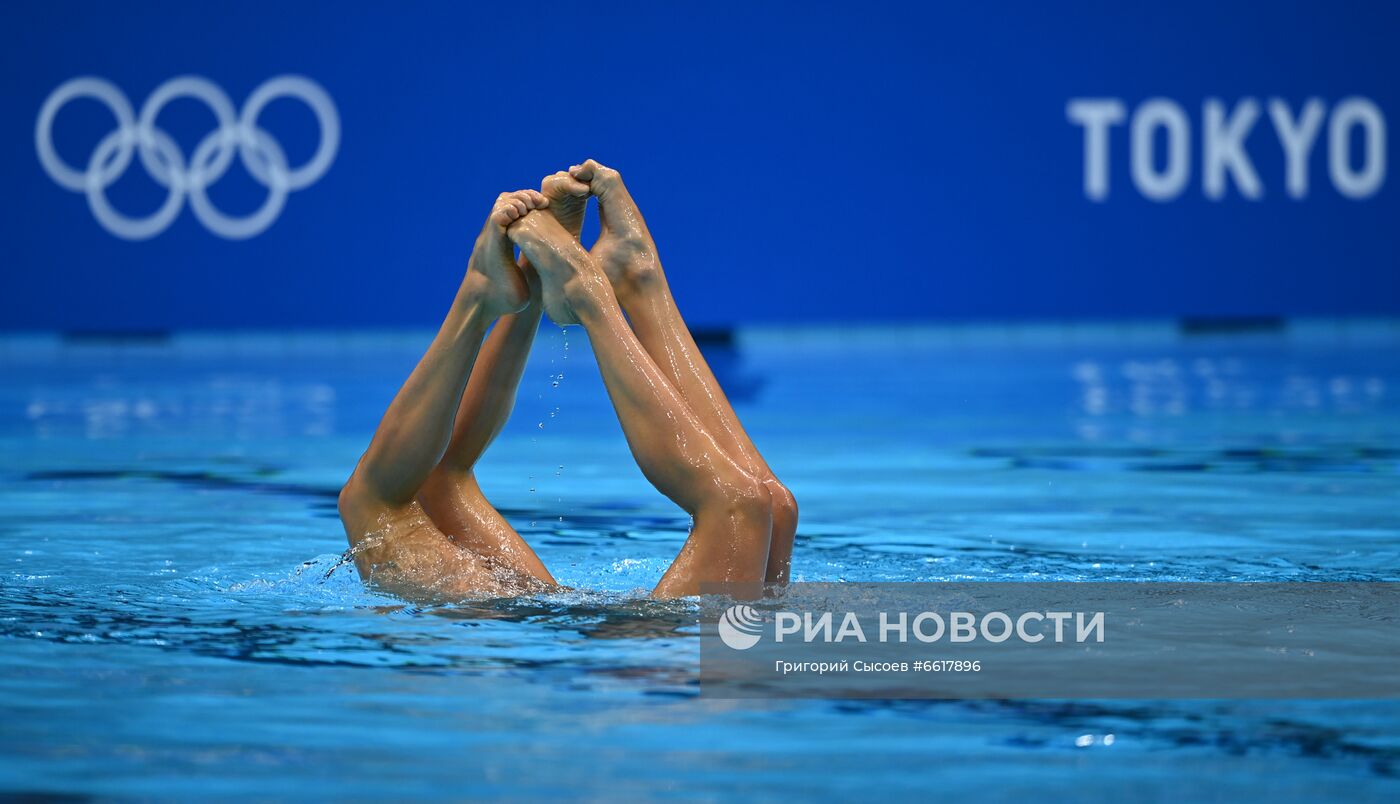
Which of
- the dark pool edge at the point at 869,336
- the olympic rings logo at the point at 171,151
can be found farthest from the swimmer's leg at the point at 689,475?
the olympic rings logo at the point at 171,151

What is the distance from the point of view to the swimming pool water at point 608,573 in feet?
7.20

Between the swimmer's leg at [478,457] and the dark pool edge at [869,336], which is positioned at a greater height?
the dark pool edge at [869,336]

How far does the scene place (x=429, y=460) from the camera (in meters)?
3.20

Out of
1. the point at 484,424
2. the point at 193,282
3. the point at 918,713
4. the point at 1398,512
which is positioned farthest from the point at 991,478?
the point at 193,282

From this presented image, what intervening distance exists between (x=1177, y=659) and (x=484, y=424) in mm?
1279

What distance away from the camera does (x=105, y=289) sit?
11867 millimetres

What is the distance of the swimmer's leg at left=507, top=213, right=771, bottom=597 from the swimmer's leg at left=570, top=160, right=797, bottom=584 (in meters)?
0.08

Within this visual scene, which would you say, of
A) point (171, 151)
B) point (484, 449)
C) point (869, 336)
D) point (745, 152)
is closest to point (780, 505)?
point (484, 449)

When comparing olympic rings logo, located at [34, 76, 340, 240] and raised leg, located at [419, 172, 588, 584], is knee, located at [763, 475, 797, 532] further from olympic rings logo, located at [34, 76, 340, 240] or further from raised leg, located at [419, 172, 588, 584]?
olympic rings logo, located at [34, 76, 340, 240]

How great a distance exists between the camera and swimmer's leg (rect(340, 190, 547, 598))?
3182 millimetres

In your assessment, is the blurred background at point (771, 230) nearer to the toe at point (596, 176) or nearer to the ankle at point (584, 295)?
the toe at point (596, 176)

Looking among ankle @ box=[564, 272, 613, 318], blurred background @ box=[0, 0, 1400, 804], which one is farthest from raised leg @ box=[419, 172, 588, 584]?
blurred background @ box=[0, 0, 1400, 804]

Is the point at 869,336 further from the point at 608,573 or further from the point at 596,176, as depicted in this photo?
the point at 596,176

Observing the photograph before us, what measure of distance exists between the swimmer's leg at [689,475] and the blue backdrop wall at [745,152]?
351 inches
